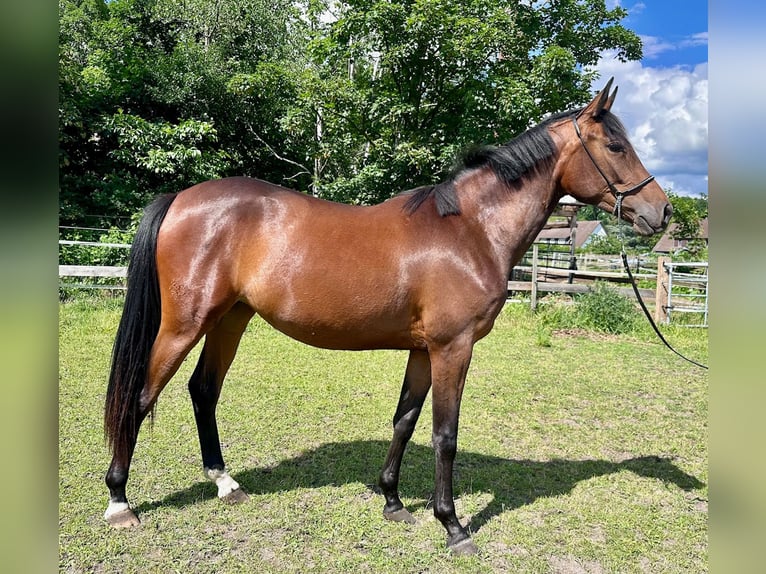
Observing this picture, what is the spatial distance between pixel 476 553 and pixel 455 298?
149 centimetres

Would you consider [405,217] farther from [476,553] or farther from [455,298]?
[476,553]

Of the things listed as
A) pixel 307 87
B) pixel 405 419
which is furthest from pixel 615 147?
pixel 307 87

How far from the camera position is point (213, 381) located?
3.38 meters

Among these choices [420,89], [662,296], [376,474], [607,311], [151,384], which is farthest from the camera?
[420,89]

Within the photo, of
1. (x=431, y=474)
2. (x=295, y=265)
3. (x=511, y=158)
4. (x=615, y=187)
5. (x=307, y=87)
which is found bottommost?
(x=431, y=474)

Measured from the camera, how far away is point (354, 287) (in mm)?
2846

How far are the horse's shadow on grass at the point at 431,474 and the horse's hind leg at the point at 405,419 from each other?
257 mm

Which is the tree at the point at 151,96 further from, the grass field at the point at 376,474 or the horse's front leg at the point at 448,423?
the horse's front leg at the point at 448,423

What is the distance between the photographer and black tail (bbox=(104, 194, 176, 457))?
2.88 metres

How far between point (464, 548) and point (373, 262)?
5.78 ft

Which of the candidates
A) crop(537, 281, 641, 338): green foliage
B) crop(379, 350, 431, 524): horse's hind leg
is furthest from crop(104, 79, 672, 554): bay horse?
crop(537, 281, 641, 338): green foliage

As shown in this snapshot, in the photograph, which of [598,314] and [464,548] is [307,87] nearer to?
[598,314]

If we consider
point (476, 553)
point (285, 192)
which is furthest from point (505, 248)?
point (476, 553)

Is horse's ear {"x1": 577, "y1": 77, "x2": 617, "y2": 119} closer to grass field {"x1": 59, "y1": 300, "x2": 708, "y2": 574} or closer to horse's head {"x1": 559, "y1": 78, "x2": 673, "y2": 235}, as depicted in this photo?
horse's head {"x1": 559, "y1": 78, "x2": 673, "y2": 235}
